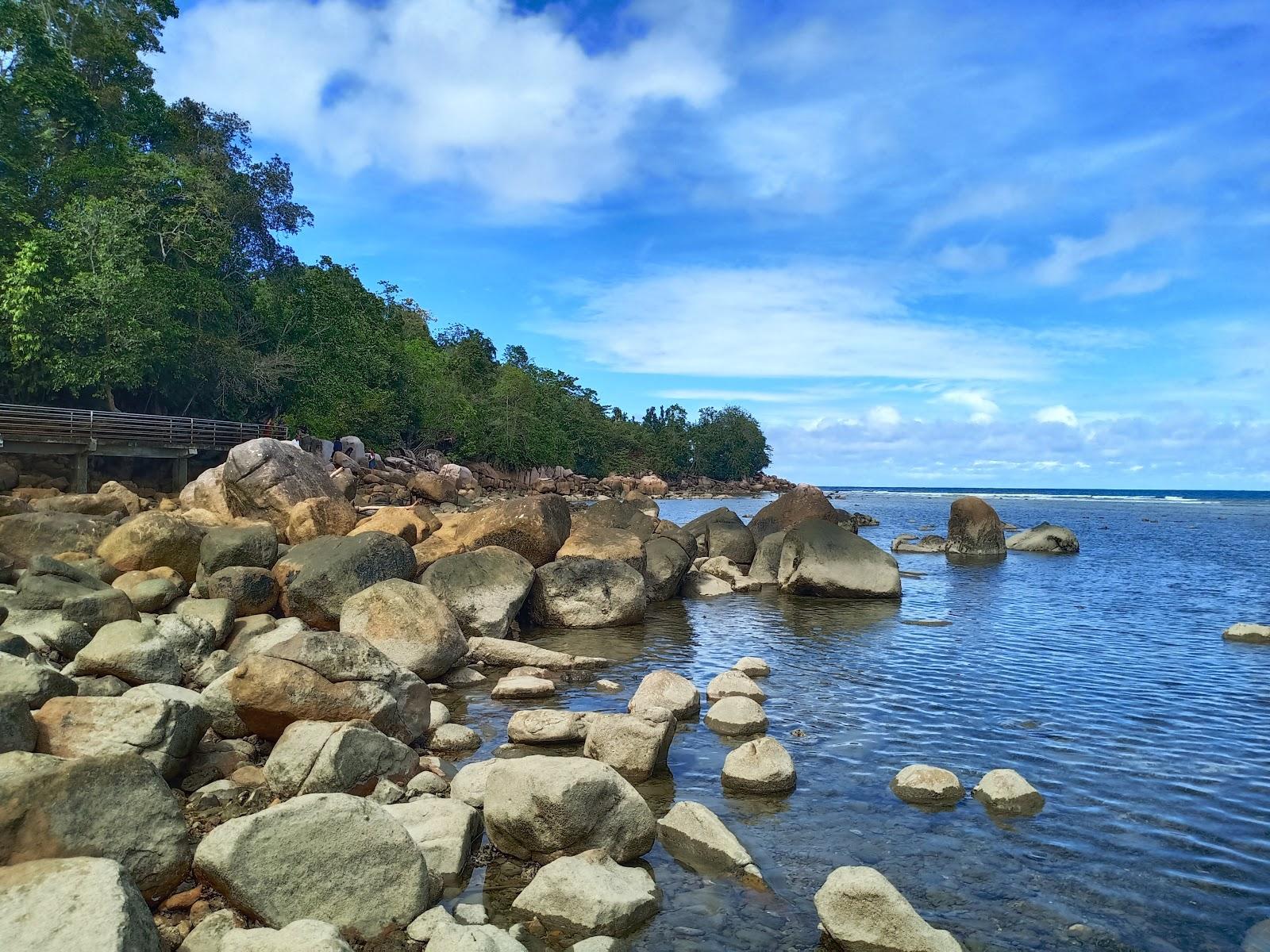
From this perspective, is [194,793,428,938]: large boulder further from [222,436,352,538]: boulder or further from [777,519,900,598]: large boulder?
[777,519,900,598]: large boulder

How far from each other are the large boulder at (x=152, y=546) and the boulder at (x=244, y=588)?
1055 mm

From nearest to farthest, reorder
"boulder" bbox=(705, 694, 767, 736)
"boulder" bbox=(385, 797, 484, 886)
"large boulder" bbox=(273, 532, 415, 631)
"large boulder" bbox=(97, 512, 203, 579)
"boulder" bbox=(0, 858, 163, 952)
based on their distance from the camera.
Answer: "boulder" bbox=(0, 858, 163, 952), "boulder" bbox=(385, 797, 484, 886), "boulder" bbox=(705, 694, 767, 736), "large boulder" bbox=(273, 532, 415, 631), "large boulder" bbox=(97, 512, 203, 579)

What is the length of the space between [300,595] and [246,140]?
3692 cm

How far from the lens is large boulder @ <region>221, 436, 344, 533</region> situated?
73.8 feet

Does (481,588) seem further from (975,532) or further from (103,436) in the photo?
(975,532)

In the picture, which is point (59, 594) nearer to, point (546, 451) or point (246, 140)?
point (246, 140)

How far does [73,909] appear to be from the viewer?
4.88m

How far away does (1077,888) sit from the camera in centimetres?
734

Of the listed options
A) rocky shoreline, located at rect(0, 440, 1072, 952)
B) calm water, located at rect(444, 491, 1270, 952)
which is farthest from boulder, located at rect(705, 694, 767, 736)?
calm water, located at rect(444, 491, 1270, 952)

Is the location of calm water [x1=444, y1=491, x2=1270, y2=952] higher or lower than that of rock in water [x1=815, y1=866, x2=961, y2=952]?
lower

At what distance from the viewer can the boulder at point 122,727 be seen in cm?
775

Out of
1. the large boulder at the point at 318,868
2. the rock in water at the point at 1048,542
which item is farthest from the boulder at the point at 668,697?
the rock in water at the point at 1048,542

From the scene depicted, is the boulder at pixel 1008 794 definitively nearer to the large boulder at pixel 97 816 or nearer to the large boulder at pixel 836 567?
→ the large boulder at pixel 97 816

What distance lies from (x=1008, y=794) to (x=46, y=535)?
17.9m
